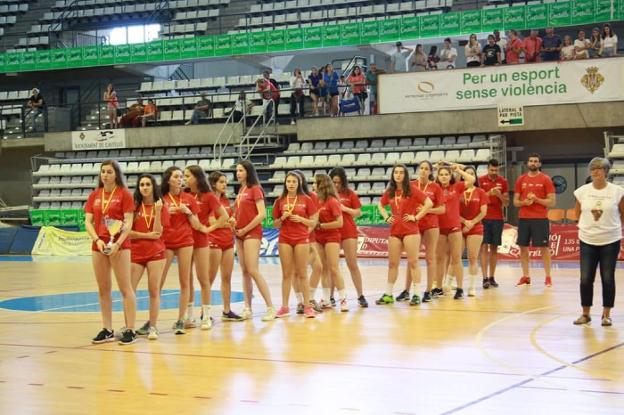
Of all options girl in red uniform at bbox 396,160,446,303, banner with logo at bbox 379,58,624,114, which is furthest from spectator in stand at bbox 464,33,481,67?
girl in red uniform at bbox 396,160,446,303

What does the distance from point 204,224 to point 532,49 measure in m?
14.8

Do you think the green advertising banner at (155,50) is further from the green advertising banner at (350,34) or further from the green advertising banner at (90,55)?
the green advertising banner at (350,34)

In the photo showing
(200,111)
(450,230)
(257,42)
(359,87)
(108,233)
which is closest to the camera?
(108,233)

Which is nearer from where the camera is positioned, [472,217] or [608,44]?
[472,217]

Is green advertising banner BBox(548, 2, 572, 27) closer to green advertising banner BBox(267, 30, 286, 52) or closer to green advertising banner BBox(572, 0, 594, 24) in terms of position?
green advertising banner BBox(572, 0, 594, 24)

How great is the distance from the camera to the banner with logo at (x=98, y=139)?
94.7ft

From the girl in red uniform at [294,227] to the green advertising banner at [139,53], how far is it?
21.2 m

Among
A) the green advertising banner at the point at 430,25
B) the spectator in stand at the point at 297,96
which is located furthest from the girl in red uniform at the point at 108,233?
the green advertising banner at the point at 430,25

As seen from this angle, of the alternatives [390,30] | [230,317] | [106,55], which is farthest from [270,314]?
[106,55]

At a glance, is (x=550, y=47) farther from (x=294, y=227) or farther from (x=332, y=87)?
(x=294, y=227)

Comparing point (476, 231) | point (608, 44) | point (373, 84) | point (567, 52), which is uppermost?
point (608, 44)

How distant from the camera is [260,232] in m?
11.0

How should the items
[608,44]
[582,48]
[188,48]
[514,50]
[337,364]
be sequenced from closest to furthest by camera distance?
[337,364]
[608,44]
[582,48]
[514,50]
[188,48]

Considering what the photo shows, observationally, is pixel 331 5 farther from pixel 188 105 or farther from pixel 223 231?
pixel 223 231
